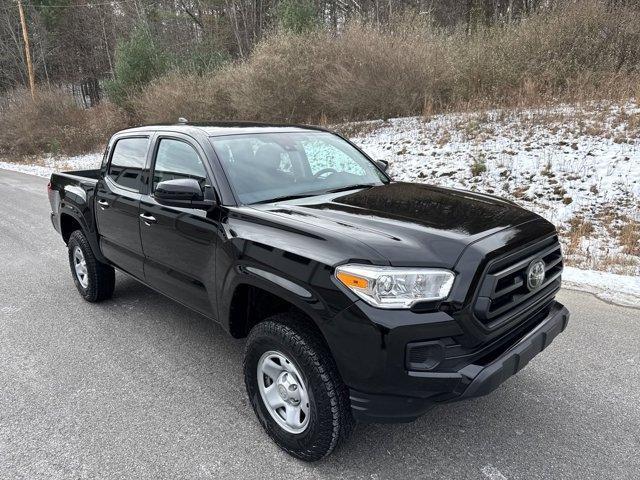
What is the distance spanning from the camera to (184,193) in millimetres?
2924

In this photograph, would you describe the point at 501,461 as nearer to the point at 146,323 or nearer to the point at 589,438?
the point at 589,438

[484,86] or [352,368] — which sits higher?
[484,86]

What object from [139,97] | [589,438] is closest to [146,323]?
[589,438]

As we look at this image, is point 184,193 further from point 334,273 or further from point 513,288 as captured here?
point 513,288

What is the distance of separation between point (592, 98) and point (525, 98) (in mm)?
1497

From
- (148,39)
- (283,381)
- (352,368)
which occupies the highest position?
(148,39)

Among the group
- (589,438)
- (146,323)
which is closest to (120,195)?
(146,323)

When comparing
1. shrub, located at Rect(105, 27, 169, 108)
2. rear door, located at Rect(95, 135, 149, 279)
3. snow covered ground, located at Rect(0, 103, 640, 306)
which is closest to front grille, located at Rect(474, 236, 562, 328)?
snow covered ground, located at Rect(0, 103, 640, 306)

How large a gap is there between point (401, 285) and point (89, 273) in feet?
12.2

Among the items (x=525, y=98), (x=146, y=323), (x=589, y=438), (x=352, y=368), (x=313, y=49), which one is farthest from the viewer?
(x=313, y=49)

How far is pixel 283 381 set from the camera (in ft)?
8.68

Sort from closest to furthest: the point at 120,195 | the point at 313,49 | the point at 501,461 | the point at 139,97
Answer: the point at 501,461 < the point at 120,195 < the point at 313,49 < the point at 139,97

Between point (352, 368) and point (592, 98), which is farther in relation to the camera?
point (592, 98)

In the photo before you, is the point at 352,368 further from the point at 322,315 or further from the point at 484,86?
the point at 484,86
